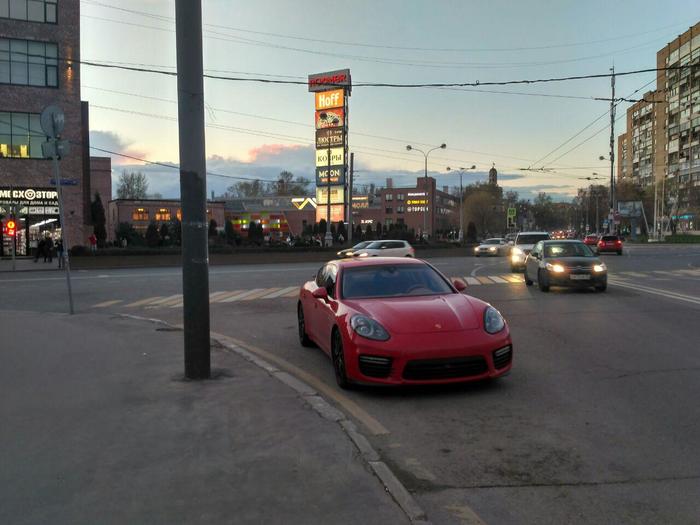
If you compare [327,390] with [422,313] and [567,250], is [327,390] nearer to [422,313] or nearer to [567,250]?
[422,313]

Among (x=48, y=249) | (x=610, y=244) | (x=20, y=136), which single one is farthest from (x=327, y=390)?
(x=610, y=244)

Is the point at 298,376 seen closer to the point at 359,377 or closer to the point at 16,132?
the point at 359,377

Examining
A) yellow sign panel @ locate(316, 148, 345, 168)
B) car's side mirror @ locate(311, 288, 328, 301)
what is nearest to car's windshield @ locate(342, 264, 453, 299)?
car's side mirror @ locate(311, 288, 328, 301)

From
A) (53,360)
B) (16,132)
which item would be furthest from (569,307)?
(16,132)

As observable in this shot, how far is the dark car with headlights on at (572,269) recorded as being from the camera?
15.5m

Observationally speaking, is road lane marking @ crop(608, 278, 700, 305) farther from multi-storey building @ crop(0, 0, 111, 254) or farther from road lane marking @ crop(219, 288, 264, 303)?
multi-storey building @ crop(0, 0, 111, 254)

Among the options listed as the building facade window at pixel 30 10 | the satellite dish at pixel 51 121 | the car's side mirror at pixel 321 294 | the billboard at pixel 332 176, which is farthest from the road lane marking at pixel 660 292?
the billboard at pixel 332 176

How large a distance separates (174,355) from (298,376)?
1952 mm

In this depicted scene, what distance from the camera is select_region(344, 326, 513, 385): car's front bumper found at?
578 cm

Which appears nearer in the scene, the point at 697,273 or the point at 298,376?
the point at 298,376

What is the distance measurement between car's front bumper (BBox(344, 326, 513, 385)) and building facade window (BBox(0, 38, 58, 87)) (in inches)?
1517

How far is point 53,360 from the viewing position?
7.59 meters

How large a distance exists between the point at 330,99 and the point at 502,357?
5555 cm

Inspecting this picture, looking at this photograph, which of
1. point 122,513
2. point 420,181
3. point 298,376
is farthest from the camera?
point 420,181
